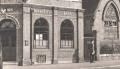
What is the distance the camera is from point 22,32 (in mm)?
33688

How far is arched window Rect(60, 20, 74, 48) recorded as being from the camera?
37344 mm

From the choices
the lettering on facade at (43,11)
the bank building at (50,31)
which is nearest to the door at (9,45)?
the bank building at (50,31)

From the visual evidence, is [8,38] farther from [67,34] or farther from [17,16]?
[67,34]

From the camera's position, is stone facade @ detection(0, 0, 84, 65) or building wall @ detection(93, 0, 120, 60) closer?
stone facade @ detection(0, 0, 84, 65)

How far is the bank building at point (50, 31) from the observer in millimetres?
33906

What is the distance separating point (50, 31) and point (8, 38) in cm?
436

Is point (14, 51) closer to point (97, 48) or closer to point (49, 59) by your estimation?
point (49, 59)

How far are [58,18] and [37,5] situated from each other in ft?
9.70

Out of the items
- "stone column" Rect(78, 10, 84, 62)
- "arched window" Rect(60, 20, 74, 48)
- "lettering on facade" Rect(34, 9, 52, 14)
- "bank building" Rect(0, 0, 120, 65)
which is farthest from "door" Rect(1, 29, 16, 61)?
"stone column" Rect(78, 10, 84, 62)

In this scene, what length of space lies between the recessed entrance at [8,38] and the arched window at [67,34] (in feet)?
17.7

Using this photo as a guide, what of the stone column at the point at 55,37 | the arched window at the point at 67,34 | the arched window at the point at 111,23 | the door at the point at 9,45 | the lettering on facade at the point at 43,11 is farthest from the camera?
the arched window at the point at 111,23

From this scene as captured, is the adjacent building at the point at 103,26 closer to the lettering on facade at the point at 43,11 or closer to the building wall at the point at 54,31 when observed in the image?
the building wall at the point at 54,31

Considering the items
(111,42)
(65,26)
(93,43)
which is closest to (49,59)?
(65,26)

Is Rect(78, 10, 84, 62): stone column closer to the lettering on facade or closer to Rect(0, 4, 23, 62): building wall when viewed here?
the lettering on facade
